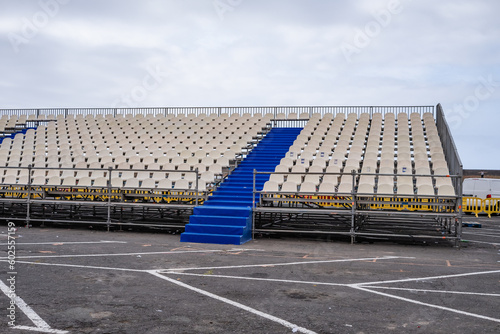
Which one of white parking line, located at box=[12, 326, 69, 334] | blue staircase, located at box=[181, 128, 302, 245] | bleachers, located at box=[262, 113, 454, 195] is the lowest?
white parking line, located at box=[12, 326, 69, 334]

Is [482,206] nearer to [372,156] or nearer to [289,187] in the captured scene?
[372,156]

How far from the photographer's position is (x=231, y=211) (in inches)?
489

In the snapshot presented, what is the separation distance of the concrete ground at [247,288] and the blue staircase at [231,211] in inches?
26.7

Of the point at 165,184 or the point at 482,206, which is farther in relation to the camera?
the point at 482,206

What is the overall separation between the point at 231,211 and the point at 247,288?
5804 mm

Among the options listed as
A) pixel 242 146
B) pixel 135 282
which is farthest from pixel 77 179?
pixel 135 282

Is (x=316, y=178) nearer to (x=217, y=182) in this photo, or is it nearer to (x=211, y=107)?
(x=217, y=182)

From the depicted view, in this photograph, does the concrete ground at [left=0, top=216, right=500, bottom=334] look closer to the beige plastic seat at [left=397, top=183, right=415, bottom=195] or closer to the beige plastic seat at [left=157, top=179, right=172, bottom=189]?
the beige plastic seat at [left=397, top=183, right=415, bottom=195]

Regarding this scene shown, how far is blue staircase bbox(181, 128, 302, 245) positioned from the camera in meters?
11.5

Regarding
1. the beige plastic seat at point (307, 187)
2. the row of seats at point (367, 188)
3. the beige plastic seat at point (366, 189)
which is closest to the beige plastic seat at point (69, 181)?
the row of seats at point (367, 188)

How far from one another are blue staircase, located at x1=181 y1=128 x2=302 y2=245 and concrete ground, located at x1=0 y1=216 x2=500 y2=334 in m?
0.68

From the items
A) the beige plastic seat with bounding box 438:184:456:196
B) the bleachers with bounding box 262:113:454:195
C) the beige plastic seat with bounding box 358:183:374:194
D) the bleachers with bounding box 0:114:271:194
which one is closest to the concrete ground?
the beige plastic seat with bounding box 438:184:456:196

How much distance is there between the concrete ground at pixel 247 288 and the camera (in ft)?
16.6

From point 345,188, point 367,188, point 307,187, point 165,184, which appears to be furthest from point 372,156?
point 165,184
